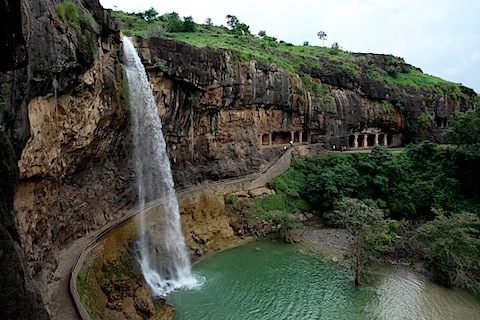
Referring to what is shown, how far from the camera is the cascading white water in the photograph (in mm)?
18938

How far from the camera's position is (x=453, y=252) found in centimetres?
1866

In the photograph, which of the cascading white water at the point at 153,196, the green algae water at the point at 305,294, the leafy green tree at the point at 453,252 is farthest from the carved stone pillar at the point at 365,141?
the cascading white water at the point at 153,196

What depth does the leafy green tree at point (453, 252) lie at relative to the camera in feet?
60.2

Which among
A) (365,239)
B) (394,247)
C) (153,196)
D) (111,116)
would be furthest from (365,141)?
(111,116)

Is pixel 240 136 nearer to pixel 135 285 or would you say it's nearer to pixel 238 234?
pixel 238 234

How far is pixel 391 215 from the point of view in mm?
28828

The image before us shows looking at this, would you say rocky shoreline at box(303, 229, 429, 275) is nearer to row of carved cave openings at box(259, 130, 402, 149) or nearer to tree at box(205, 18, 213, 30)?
row of carved cave openings at box(259, 130, 402, 149)

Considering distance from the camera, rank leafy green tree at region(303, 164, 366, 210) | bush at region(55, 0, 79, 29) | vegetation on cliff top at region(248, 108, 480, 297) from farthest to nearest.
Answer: leafy green tree at region(303, 164, 366, 210), vegetation on cliff top at region(248, 108, 480, 297), bush at region(55, 0, 79, 29)

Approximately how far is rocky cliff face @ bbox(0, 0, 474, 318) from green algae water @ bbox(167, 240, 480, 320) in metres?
6.47

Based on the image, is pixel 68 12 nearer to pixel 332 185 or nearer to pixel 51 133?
pixel 51 133

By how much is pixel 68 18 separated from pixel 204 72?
13.1 metres

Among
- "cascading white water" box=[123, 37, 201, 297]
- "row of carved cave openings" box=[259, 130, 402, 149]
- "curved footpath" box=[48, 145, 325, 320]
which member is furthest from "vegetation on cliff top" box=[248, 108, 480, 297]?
"curved footpath" box=[48, 145, 325, 320]

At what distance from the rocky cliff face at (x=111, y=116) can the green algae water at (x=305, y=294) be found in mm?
6475

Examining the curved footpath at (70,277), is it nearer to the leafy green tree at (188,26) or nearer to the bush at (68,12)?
the bush at (68,12)
